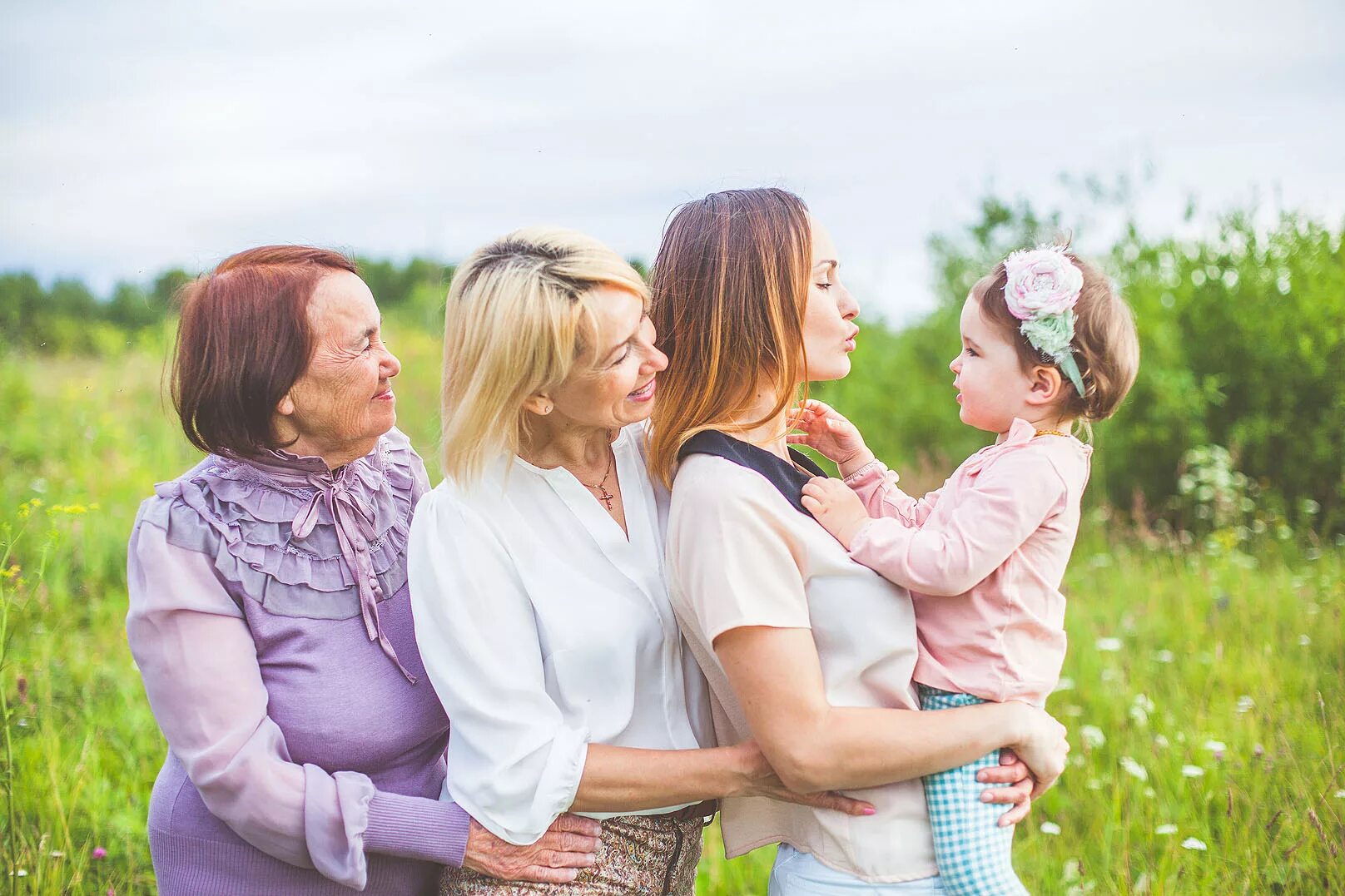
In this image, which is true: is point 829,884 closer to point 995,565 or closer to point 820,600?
point 820,600

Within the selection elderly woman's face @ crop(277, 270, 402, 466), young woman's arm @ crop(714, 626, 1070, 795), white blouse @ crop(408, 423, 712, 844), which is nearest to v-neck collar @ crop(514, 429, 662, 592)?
white blouse @ crop(408, 423, 712, 844)

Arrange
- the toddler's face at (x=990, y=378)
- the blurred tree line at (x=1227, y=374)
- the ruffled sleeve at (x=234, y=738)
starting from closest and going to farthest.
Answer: the ruffled sleeve at (x=234, y=738), the toddler's face at (x=990, y=378), the blurred tree line at (x=1227, y=374)

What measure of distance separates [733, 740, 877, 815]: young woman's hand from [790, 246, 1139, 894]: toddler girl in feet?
0.50

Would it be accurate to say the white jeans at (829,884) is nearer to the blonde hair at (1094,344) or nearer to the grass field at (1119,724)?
the blonde hair at (1094,344)

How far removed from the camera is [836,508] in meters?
2.18

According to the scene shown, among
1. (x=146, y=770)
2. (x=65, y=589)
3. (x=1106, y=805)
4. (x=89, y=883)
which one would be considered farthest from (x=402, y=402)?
(x=1106, y=805)

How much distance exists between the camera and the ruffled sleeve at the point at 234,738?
2094 millimetres

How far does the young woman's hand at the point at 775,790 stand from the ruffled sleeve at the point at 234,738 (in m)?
0.57

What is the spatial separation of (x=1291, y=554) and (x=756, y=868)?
407cm

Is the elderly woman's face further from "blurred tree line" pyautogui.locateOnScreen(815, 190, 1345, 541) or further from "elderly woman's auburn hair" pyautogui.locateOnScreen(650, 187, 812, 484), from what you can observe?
"blurred tree line" pyautogui.locateOnScreen(815, 190, 1345, 541)

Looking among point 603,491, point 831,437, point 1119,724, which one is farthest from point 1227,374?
point 603,491

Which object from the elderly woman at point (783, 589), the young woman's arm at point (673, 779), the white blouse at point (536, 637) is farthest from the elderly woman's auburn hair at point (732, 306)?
the young woman's arm at point (673, 779)

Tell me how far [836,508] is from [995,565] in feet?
1.06

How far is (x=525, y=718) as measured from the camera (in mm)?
2049
